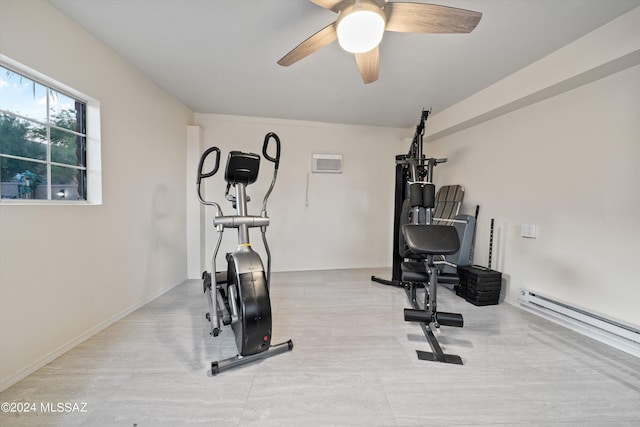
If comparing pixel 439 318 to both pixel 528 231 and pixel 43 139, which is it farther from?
pixel 43 139

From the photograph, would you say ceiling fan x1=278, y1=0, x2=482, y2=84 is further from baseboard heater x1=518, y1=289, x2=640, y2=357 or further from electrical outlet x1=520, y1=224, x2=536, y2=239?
baseboard heater x1=518, y1=289, x2=640, y2=357

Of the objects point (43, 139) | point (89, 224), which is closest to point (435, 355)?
point (89, 224)

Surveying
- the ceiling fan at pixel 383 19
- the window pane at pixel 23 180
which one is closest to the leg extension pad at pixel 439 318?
the ceiling fan at pixel 383 19

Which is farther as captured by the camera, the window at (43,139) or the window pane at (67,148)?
the window pane at (67,148)

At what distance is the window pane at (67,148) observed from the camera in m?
1.70

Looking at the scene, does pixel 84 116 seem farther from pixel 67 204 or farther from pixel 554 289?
pixel 554 289

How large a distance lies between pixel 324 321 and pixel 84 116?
8.84 ft

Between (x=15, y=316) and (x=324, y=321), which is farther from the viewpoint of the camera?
(x=324, y=321)

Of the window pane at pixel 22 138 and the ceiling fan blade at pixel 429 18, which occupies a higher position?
the ceiling fan blade at pixel 429 18

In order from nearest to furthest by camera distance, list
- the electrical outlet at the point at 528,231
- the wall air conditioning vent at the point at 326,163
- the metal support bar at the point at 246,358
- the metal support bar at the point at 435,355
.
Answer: the metal support bar at the point at 246,358
the metal support bar at the point at 435,355
the electrical outlet at the point at 528,231
the wall air conditioning vent at the point at 326,163

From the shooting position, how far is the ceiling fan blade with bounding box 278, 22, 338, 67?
1384mm

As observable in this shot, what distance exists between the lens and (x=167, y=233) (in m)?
2.86

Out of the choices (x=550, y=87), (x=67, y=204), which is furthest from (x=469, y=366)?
(x=67, y=204)

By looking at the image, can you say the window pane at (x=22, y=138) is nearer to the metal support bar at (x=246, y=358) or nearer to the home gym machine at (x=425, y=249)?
the metal support bar at (x=246, y=358)
